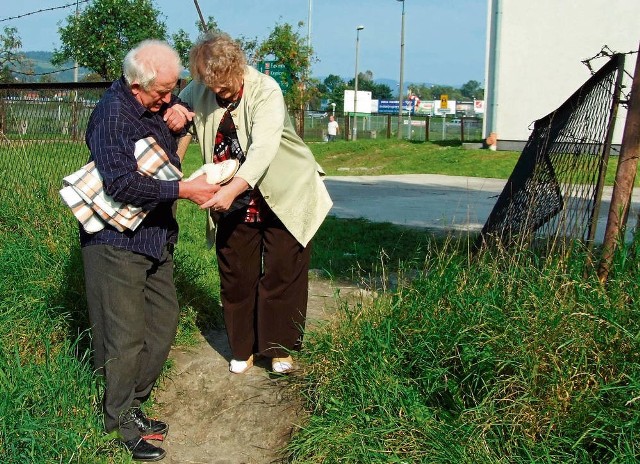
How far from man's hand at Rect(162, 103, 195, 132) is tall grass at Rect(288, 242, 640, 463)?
130cm

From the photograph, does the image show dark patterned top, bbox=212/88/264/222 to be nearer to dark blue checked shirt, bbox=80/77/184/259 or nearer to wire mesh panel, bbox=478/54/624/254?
dark blue checked shirt, bbox=80/77/184/259

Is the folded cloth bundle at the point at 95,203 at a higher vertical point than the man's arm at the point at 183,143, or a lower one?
lower

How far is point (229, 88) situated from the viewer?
13.5ft

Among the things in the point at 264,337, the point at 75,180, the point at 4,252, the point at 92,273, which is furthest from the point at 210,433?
the point at 4,252

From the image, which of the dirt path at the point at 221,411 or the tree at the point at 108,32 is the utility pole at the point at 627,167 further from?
the tree at the point at 108,32

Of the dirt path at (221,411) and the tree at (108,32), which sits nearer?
the dirt path at (221,411)

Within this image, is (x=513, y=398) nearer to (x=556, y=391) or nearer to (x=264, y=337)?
(x=556, y=391)

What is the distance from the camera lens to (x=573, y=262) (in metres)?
4.01

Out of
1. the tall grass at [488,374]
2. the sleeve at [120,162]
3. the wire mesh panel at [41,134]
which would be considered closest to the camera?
the tall grass at [488,374]

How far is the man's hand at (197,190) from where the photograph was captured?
12.7 ft

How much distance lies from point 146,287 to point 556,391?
2.02 meters

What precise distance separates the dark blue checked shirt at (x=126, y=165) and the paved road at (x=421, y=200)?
4.06 meters

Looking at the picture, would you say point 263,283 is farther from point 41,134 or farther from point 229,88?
point 41,134

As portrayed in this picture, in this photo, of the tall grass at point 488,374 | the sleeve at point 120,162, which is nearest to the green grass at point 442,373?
the tall grass at point 488,374
